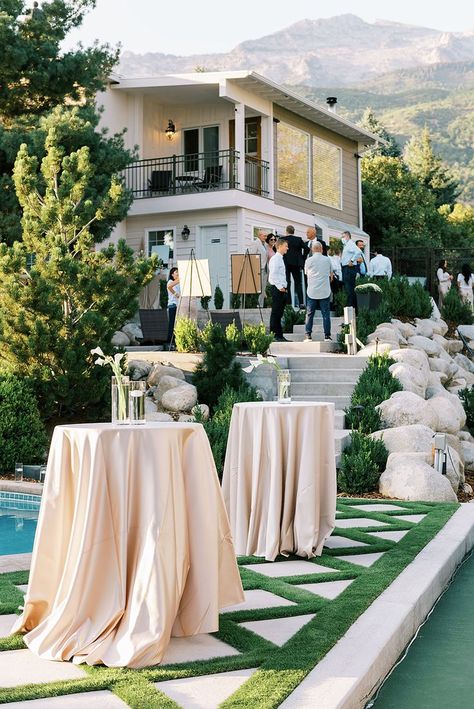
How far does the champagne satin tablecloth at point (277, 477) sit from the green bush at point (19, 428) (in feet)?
18.4

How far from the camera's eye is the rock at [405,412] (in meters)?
12.1

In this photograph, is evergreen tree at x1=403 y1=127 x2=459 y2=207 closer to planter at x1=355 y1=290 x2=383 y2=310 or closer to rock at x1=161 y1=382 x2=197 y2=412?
planter at x1=355 y1=290 x2=383 y2=310

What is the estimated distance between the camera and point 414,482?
32.3ft

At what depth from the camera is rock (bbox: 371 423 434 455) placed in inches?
431

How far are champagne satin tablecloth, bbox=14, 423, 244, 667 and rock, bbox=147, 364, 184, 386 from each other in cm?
939

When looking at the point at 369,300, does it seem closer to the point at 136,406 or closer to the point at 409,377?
the point at 409,377

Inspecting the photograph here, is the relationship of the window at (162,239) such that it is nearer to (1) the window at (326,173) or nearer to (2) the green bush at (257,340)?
(1) the window at (326,173)

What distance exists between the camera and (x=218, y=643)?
474 centimetres

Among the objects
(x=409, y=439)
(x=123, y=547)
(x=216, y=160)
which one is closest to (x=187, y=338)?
(x=409, y=439)

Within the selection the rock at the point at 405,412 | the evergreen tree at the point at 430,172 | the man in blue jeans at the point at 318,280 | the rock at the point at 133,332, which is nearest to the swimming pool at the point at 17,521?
the rock at the point at 405,412

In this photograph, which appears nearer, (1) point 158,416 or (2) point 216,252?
(1) point 158,416

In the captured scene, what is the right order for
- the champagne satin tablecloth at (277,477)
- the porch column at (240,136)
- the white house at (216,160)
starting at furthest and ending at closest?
the white house at (216,160) < the porch column at (240,136) < the champagne satin tablecloth at (277,477)

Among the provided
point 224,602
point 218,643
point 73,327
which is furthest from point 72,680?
point 73,327

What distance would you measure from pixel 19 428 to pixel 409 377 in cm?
560
